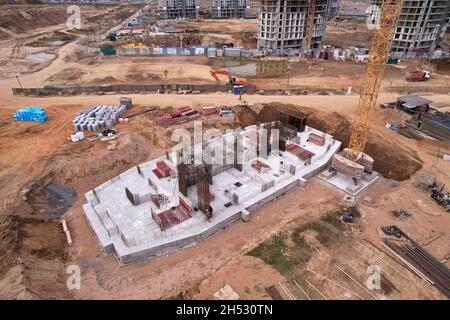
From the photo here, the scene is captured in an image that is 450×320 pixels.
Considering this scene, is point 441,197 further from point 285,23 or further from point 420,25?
point 420,25

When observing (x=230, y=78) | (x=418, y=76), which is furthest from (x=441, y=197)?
(x=418, y=76)

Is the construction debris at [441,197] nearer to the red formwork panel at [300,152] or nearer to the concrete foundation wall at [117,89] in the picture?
the red formwork panel at [300,152]

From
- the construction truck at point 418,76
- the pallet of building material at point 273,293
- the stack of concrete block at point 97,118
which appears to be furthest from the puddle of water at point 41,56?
the construction truck at point 418,76

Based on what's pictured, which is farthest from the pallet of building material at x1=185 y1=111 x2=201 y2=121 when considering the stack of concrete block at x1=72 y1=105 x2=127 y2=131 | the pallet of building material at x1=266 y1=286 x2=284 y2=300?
the pallet of building material at x1=266 y1=286 x2=284 y2=300

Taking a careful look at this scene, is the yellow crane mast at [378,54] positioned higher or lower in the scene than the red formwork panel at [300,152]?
higher

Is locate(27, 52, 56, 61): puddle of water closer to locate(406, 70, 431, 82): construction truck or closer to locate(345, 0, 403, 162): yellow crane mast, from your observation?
locate(345, 0, 403, 162): yellow crane mast

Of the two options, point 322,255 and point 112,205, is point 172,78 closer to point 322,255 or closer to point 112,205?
point 112,205
